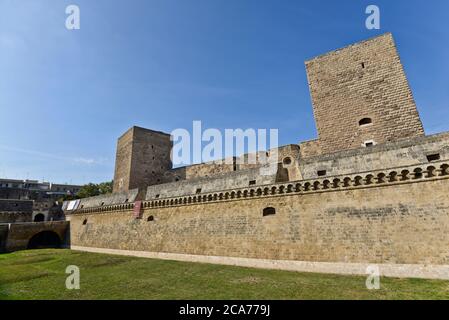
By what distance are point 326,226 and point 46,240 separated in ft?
112

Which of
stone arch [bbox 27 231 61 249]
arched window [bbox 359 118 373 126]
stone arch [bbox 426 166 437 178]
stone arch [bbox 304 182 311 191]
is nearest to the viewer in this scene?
stone arch [bbox 426 166 437 178]

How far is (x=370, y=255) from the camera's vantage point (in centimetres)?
1027

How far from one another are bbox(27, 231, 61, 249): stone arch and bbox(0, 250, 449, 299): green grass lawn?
19.2 metres

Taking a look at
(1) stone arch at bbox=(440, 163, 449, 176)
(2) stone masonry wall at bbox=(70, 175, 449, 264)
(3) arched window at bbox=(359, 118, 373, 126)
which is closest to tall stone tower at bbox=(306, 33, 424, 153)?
(3) arched window at bbox=(359, 118, 373, 126)

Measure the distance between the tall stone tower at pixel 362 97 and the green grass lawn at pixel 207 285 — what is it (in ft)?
29.2

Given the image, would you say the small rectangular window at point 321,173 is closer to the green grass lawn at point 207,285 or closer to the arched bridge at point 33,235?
the green grass lawn at point 207,285

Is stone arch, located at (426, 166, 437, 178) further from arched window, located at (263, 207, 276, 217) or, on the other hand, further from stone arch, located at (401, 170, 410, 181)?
arched window, located at (263, 207, 276, 217)

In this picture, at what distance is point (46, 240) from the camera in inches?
1217

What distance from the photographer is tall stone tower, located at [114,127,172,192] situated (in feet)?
98.8

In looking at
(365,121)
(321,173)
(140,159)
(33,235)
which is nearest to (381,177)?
(321,173)

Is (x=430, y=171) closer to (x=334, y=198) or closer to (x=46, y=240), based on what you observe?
(x=334, y=198)
